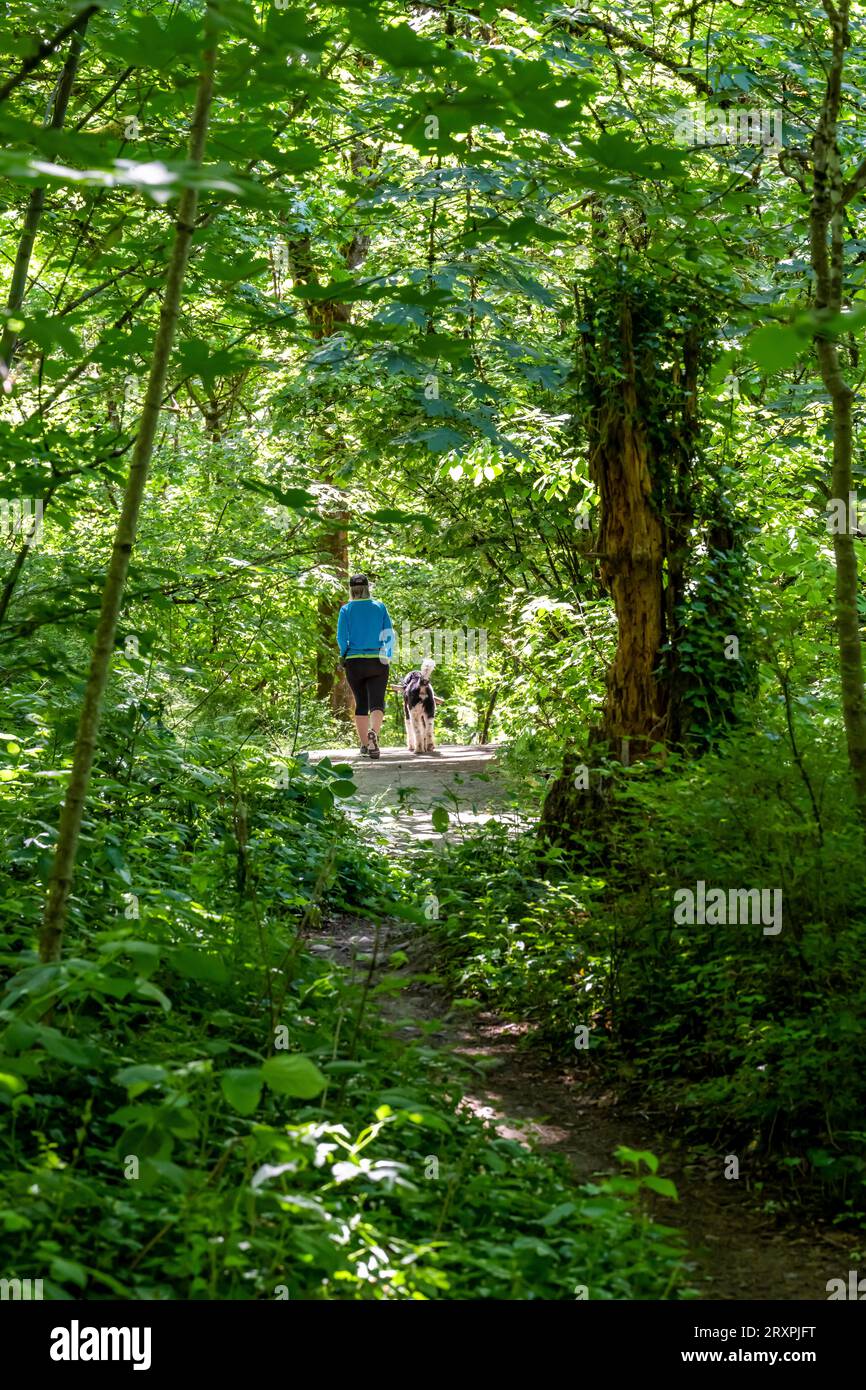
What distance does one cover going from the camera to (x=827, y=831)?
5418 mm

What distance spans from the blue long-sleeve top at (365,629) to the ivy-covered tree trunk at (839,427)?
846cm

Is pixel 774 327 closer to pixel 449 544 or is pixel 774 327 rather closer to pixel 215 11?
pixel 215 11

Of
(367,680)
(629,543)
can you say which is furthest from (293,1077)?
(367,680)

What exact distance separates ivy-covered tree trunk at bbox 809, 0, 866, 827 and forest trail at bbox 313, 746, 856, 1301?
66.8 inches

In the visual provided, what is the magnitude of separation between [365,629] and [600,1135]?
9175 millimetres

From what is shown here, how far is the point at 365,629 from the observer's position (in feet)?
46.2

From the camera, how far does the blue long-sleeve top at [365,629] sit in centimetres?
1407

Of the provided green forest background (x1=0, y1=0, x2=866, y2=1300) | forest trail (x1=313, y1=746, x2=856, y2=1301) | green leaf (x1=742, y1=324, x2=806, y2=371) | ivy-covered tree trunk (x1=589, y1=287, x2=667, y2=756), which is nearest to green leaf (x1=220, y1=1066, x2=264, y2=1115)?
green forest background (x1=0, y1=0, x2=866, y2=1300)

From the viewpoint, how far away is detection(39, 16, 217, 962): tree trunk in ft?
11.2
